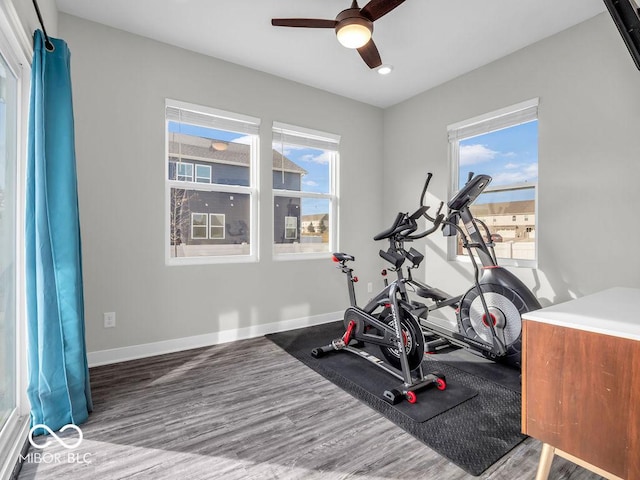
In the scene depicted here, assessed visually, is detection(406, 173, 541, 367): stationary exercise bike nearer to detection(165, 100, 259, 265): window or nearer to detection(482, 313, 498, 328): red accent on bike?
detection(482, 313, 498, 328): red accent on bike

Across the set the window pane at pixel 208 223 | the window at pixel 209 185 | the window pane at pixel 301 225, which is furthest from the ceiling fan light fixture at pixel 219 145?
the window pane at pixel 301 225

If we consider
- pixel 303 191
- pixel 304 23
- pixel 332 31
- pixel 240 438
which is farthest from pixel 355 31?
pixel 240 438

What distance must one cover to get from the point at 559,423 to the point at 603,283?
2049 mm

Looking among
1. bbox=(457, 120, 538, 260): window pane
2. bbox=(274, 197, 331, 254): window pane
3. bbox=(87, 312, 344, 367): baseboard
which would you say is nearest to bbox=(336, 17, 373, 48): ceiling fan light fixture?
bbox=(457, 120, 538, 260): window pane

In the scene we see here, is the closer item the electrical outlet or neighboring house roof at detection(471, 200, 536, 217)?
the electrical outlet

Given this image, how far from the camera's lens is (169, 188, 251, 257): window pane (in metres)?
3.22

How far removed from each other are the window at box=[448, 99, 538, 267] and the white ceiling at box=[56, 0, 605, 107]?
25.2 inches

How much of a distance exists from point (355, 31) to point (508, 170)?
2.19 m

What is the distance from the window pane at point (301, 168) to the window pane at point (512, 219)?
188cm

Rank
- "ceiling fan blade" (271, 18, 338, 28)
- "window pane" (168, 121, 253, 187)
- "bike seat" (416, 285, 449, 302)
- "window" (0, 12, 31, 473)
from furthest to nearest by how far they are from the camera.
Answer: "window pane" (168, 121, 253, 187) → "bike seat" (416, 285, 449, 302) → "ceiling fan blade" (271, 18, 338, 28) → "window" (0, 12, 31, 473)

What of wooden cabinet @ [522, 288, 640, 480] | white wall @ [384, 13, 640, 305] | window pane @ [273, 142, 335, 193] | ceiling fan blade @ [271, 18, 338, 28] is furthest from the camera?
window pane @ [273, 142, 335, 193]

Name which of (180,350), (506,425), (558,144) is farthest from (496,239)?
(180,350)

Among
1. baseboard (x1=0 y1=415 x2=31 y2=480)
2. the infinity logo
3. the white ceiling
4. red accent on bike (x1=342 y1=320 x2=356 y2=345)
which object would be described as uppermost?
the white ceiling

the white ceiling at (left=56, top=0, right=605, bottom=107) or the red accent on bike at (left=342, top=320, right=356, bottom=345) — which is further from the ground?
the white ceiling at (left=56, top=0, right=605, bottom=107)
